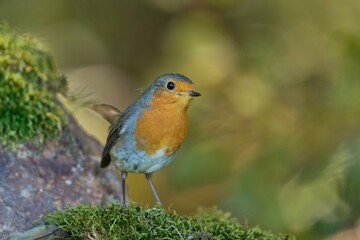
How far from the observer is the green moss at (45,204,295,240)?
11.3 feet

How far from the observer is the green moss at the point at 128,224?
11.3 ft

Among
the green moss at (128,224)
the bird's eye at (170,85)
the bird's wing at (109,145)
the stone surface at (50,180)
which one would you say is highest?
the bird's eye at (170,85)

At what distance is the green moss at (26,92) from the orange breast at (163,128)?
505mm

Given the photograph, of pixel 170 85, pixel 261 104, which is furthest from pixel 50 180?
pixel 261 104

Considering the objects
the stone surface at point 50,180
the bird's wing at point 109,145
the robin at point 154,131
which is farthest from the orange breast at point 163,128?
the stone surface at point 50,180

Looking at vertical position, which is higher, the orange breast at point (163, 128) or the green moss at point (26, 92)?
the green moss at point (26, 92)

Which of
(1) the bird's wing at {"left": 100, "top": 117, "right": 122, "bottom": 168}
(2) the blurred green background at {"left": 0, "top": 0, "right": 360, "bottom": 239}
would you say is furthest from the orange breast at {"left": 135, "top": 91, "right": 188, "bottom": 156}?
(2) the blurred green background at {"left": 0, "top": 0, "right": 360, "bottom": 239}

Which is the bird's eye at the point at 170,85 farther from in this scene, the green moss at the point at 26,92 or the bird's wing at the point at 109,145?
the green moss at the point at 26,92

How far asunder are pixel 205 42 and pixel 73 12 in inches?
73.3

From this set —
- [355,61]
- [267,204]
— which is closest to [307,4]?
[355,61]

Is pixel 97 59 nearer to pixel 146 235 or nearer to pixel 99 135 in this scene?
pixel 99 135

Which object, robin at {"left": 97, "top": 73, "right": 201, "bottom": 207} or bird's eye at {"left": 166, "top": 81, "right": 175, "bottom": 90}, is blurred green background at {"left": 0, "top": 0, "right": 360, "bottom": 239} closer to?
robin at {"left": 97, "top": 73, "right": 201, "bottom": 207}

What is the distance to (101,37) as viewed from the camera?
27.6 feet

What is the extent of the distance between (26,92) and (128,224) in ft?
4.49
